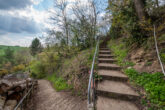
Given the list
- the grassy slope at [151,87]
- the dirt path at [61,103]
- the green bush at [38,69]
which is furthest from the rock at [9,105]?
the green bush at [38,69]

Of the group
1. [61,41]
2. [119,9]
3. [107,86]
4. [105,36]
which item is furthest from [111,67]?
[105,36]

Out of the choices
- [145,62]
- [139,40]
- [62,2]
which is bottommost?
[145,62]

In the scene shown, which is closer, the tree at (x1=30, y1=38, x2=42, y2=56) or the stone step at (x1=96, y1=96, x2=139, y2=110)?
the stone step at (x1=96, y1=96, x2=139, y2=110)

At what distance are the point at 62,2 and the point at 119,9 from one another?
8491 mm

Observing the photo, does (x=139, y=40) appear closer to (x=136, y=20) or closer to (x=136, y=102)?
(x=136, y=20)

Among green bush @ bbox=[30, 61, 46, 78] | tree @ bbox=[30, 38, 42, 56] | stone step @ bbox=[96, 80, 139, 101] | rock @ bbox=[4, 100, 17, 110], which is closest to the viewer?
stone step @ bbox=[96, 80, 139, 101]

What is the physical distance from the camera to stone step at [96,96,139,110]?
1.69 m

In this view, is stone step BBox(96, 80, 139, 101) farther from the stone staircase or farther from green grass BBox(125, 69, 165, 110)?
green grass BBox(125, 69, 165, 110)

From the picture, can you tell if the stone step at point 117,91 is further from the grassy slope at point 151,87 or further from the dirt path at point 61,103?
the dirt path at point 61,103

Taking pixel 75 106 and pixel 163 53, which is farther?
pixel 75 106

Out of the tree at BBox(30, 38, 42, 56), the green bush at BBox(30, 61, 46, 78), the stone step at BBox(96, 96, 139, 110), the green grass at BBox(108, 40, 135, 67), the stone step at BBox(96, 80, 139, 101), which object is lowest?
the green bush at BBox(30, 61, 46, 78)

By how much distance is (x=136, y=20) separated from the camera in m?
3.57

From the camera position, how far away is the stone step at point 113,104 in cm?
169

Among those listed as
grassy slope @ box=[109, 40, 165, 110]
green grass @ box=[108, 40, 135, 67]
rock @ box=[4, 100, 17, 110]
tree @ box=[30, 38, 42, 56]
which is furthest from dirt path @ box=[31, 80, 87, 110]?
tree @ box=[30, 38, 42, 56]
